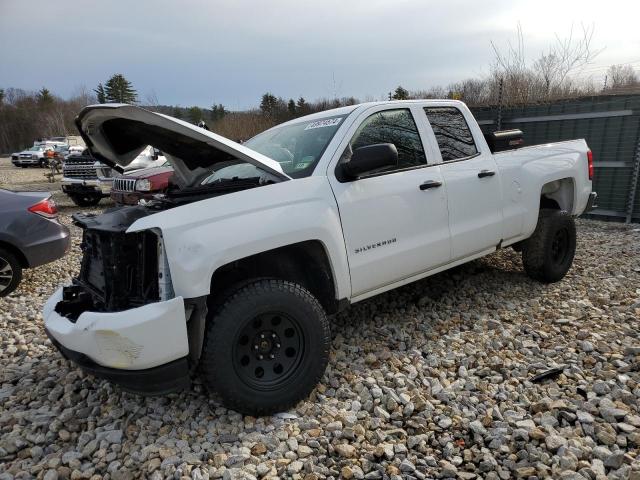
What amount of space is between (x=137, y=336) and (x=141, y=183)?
7558 millimetres

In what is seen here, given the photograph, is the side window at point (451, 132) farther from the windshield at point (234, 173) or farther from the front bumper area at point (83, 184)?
the front bumper area at point (83, 184)

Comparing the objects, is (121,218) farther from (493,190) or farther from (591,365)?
(591,365)

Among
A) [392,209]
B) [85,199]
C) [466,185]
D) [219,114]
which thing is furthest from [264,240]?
[219,114]

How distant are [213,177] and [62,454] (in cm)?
201

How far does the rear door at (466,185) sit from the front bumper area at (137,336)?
2.32 metres

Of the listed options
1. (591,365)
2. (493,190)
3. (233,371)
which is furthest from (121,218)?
(591,365)

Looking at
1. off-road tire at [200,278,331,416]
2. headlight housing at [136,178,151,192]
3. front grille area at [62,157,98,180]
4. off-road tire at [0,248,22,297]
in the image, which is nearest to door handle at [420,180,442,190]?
off-road tire at [200,278,331,416]

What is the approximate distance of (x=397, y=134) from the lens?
3.49 m

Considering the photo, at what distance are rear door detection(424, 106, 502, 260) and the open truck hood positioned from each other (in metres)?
1.58

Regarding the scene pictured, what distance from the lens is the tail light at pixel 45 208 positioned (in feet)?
16.7

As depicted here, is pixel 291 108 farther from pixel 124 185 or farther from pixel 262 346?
pixel 262 346

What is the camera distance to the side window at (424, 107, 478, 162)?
3.72 meters

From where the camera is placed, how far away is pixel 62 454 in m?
2.43

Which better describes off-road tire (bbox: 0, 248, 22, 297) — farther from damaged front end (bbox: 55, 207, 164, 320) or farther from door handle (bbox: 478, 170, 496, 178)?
door handle (bbox: 478, 170, 496, 178)
